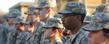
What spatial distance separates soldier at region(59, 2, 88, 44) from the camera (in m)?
4.55

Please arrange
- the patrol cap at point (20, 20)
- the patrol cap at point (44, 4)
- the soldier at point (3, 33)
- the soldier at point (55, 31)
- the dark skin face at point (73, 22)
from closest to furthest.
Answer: the dark skin face at point (73, 22)
the soldier at point (55, 31)
the patrol cap at point (44, 4)
the patrol cap at point (20, 20)
the soldier at point (3, 33)

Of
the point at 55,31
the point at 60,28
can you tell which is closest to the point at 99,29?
the point at 60,28

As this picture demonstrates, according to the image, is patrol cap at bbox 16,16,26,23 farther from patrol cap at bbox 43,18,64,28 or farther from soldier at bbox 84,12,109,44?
soldier at bbox 84,12,109,44

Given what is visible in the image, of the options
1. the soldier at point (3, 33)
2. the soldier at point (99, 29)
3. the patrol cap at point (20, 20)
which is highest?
the soldier at point (99, 29)

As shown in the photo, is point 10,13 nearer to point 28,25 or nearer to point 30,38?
point 28,25

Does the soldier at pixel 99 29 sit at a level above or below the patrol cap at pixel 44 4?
above

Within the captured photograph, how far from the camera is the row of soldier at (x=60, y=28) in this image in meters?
3.63

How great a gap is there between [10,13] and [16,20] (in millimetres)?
781

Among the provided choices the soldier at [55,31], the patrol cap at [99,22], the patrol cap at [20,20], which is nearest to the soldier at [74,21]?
the soldier at [55,31]

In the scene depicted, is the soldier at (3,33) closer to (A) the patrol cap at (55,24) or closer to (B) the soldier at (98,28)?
(A) the patrol cap at (55,24)

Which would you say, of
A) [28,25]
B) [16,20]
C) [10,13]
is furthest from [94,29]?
[10,13]

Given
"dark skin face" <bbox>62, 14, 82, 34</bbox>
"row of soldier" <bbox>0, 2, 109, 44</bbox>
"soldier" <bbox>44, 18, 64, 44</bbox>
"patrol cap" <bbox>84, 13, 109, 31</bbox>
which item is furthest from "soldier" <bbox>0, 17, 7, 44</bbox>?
"patrol cap" <bbox>84, 13, 109, 31</bbox>

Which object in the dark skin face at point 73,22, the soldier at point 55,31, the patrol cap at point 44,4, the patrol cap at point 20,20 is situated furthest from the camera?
the patrol cap at point 20,20

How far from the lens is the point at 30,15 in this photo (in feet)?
23.9
